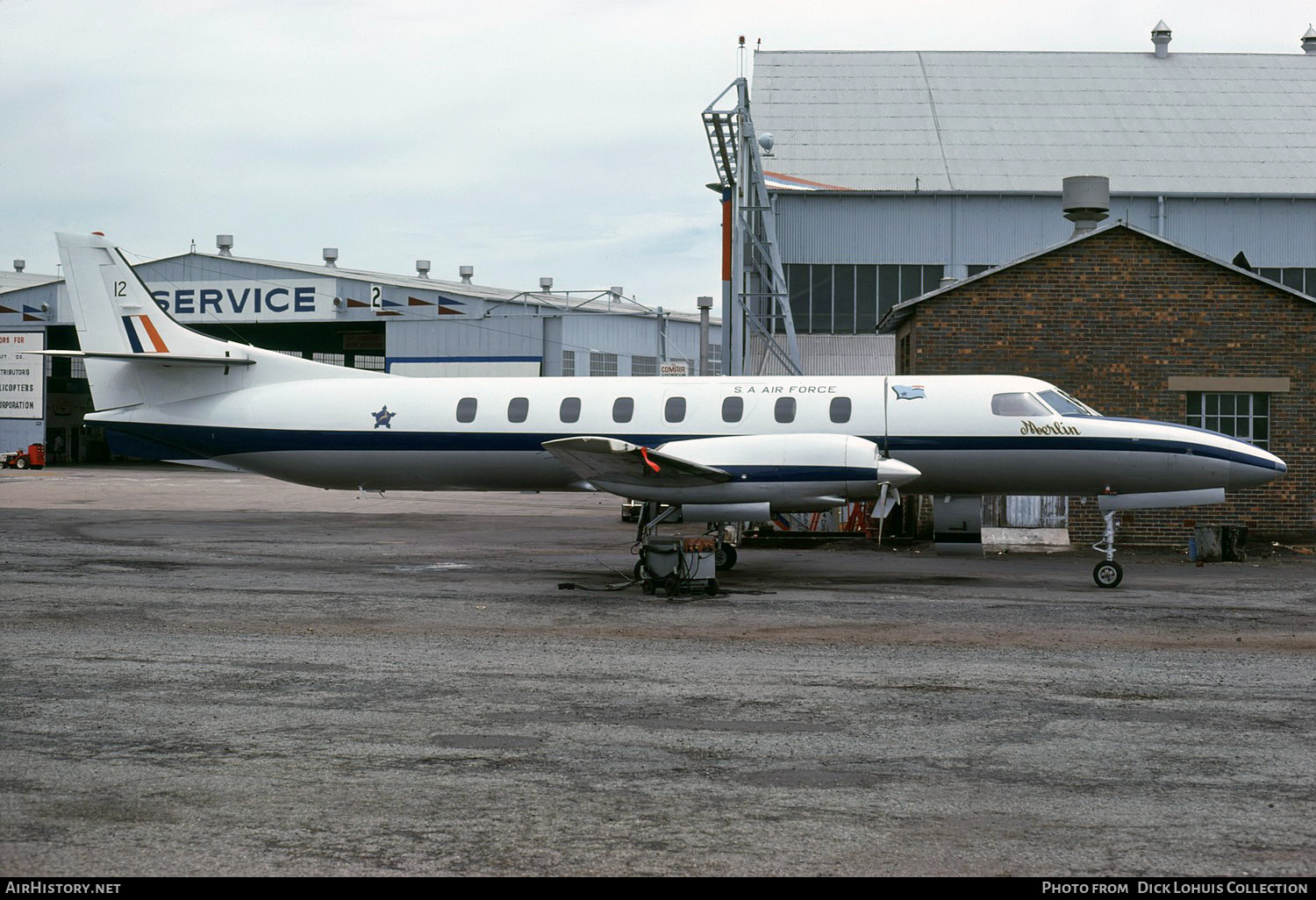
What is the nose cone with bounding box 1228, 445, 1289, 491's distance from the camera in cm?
1817

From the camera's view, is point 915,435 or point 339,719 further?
point 915,435

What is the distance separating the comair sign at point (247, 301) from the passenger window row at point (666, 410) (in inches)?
1370

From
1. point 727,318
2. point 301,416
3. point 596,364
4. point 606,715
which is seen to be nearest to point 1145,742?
point 606,715

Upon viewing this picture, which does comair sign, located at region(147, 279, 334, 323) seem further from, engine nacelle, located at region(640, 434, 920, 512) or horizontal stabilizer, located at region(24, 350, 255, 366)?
engine nacelle, located at region(640, 434, 920, 512)

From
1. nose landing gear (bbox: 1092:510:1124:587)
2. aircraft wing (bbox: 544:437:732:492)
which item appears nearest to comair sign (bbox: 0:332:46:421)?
aircraft wing (bbox: 544:437:732:492)

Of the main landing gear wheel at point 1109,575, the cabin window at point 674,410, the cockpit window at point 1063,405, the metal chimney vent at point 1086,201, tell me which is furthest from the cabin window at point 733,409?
the metal chimney vent at point 1086,201

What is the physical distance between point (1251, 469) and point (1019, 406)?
11.7 ft

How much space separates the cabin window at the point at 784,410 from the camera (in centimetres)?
1891

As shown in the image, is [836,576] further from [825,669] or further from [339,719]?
[339,719]

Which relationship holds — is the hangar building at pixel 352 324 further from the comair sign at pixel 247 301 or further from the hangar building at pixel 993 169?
the hangar building at pixel 993 169

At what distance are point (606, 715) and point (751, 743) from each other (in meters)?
1.31

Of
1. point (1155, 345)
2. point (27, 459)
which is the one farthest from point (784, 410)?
point (27, 459)

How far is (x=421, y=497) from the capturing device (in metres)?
38.5

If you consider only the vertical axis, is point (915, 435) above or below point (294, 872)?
above
